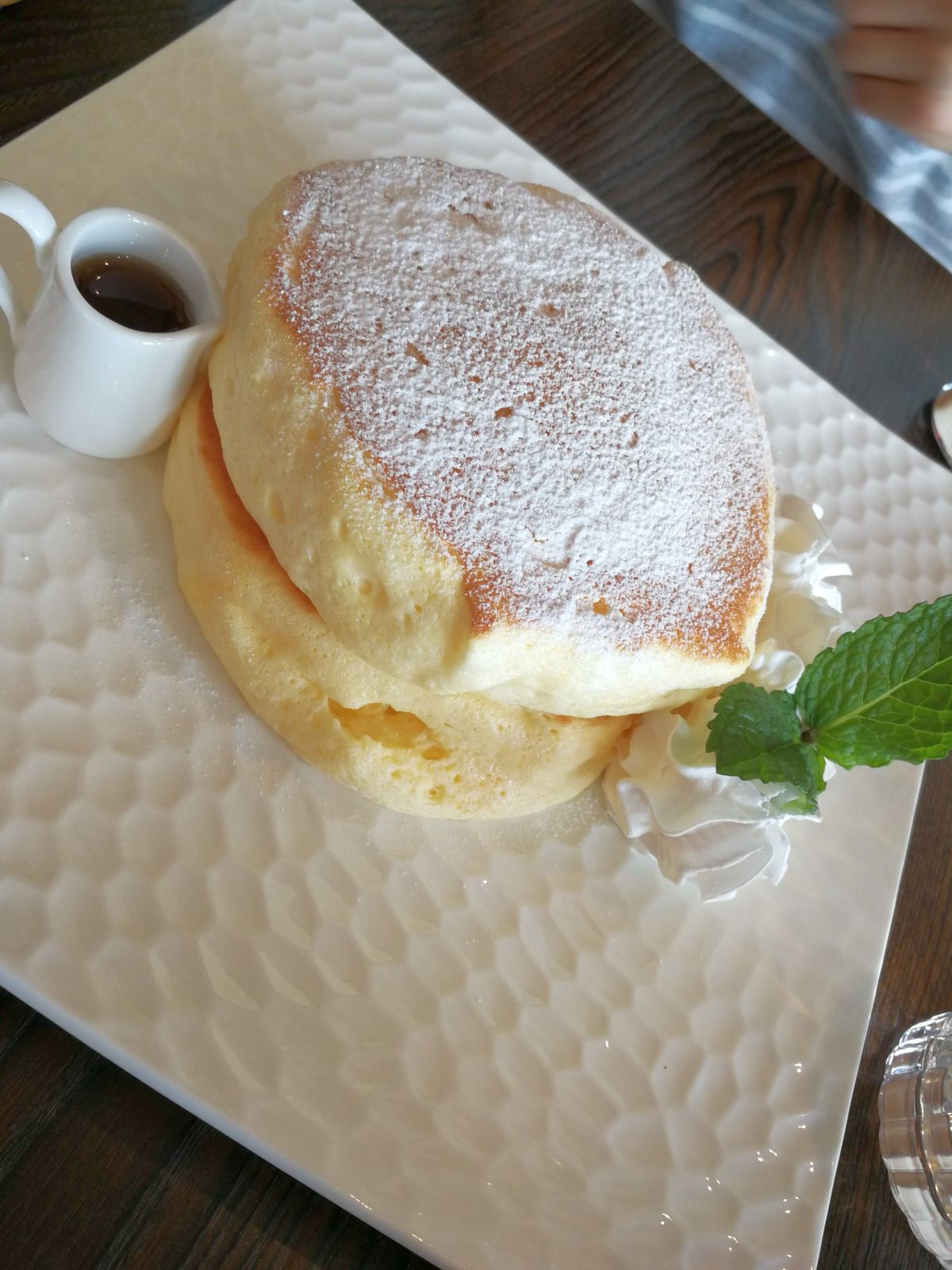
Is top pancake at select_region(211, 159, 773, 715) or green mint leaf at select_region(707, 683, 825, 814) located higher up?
top pancake at select_region(211, 159, 773, 715)

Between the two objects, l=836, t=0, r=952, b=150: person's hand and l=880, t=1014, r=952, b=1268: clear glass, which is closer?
l=880, t=1014, r=952, b=1268: clear glass

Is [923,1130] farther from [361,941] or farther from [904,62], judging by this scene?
[904,62]

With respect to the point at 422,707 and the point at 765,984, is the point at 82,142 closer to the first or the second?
the point at 422,707

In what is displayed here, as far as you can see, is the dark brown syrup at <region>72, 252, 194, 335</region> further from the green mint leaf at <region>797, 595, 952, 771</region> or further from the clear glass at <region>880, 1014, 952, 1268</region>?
the clear glass at <region>880, 1014, 952, 1268</region>

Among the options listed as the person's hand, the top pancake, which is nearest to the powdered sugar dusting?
the top pancake

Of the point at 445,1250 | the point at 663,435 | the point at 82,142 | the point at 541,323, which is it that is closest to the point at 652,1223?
the point at 445,1250

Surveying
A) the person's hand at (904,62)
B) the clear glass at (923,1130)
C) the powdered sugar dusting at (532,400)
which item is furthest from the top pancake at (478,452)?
the person's hand at (904,62)
